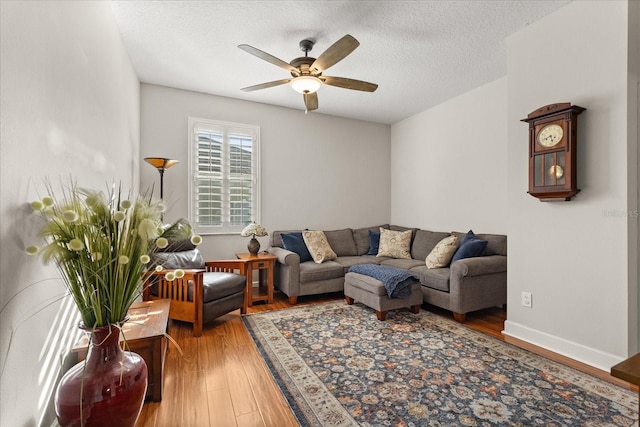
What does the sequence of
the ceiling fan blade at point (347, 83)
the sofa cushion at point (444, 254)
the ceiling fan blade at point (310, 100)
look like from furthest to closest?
1. the sofa cushion at point (444, 254)
2. the ceiling fan blade at point (310, 100)
3. the ceiling fan blade at point (347, 83)

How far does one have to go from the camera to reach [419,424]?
1649mm

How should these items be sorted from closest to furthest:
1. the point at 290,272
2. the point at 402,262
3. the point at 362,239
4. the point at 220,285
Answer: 1. the point at 220,285
2. the point at 290,272
3. the point at 402,262
4. the point at 362,239

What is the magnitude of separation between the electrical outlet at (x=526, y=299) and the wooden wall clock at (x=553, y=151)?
845 millimetres

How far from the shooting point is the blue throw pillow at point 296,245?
13.8 feet

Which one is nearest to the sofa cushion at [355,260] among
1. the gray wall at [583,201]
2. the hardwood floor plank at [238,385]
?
the gray wall at [583,201]

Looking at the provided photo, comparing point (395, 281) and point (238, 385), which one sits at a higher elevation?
point (395, 281)

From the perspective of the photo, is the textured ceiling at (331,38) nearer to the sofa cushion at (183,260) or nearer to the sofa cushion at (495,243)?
the sofa cushion at (495,243)

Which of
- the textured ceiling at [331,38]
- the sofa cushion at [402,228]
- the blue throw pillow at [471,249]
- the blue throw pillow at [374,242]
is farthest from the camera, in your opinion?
the blue throw pillow at [374,242]

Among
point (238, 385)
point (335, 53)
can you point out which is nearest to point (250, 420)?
point (238, 385)

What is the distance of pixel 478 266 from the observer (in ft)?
10.4

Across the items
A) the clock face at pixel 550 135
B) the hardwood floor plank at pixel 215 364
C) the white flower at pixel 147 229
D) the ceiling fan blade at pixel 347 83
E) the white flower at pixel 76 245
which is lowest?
the hardwood floor plank at pixel 215 364

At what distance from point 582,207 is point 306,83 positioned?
2.43 metres

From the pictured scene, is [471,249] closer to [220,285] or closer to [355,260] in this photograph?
[355,260]

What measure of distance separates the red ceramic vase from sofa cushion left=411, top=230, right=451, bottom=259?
12.2 ft
